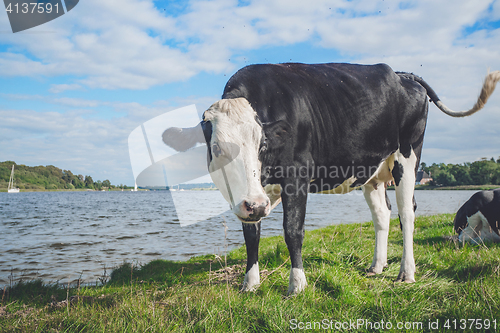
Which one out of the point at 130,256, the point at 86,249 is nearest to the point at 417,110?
the point at 130,256

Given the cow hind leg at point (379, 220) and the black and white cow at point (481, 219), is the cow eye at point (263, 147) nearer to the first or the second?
the cow hind leg at point (379, 220)

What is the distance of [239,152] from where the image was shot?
9.68ft

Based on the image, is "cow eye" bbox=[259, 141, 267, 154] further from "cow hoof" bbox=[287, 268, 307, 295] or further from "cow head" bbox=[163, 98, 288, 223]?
"cow hoof" bbox=[287, 268, 307, 295]

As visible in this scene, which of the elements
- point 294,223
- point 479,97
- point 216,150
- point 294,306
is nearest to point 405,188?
point 479,97

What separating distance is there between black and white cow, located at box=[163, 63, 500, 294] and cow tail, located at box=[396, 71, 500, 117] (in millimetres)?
14

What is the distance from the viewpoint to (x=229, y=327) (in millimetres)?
2410

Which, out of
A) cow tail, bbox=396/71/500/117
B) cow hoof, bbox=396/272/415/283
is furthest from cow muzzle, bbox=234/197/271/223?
cow tail, bbox=396/71/500/117

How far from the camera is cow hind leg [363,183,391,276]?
454 centimetres

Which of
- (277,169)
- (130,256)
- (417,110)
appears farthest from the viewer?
(130,256)

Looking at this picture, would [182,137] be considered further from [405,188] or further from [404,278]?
[404,278]

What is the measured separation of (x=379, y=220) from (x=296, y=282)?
7.48 ft

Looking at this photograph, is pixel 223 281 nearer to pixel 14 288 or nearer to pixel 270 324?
pixel 270 324

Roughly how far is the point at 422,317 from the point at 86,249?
9795mm

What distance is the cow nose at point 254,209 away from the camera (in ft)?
8.94
